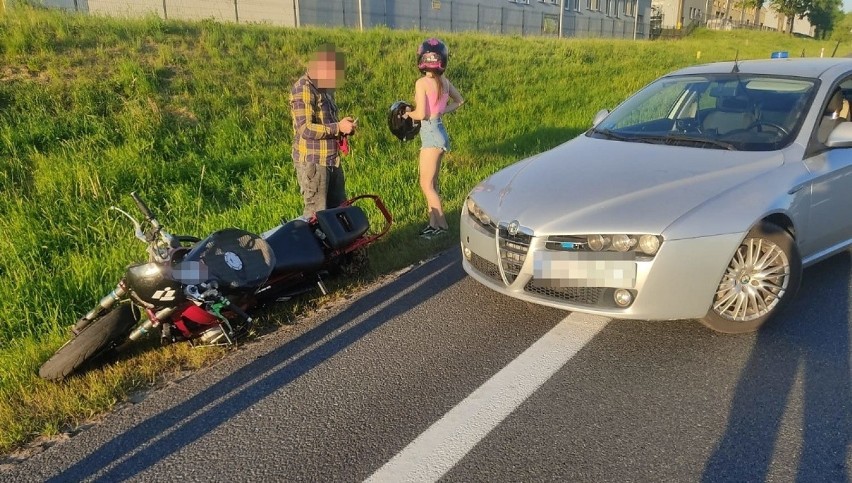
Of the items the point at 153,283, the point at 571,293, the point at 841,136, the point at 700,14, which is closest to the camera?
the point at 153,283

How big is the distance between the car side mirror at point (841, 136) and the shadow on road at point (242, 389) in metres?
2.67

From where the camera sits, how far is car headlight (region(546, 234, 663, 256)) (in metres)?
3.37

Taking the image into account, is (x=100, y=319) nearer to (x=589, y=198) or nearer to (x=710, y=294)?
(x=589, y=198)

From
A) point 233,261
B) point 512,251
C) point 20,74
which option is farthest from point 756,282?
point 20,74

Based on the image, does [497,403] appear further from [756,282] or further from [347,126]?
[347,126]

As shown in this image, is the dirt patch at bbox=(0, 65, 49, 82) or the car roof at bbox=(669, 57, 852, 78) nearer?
the car roof at bbox=(669, 57, 852, 78)

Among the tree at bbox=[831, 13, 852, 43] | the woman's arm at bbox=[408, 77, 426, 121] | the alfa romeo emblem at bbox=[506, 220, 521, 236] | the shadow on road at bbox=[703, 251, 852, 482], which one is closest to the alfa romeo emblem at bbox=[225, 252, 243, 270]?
the alfa romeo emblem at bbox=[506, 220, 521, 236]

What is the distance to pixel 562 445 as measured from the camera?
271 cm

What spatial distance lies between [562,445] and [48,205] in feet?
18.3

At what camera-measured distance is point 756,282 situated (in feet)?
12.2

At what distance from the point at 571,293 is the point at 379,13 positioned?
29058 mm

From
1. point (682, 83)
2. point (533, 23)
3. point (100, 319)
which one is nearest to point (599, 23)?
point (533, 23)

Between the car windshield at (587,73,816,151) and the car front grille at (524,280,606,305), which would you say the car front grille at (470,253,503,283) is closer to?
the car front grille at (524,280,606,305)

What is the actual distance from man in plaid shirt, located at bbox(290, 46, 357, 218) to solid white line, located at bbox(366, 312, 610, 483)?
6.70 ft
